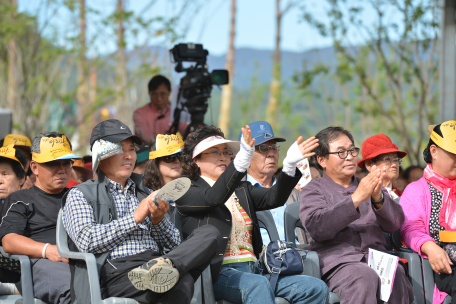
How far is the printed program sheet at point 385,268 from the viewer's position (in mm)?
2949

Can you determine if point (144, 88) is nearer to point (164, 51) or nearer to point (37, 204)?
point (164, 51)

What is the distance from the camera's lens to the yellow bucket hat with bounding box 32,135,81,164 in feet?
11.2

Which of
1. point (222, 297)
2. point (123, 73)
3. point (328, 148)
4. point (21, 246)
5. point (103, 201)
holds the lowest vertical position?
point (222, 297)

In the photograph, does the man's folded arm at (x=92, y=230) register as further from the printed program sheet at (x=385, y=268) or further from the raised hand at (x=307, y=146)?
the printed program sheet at (x=385, y=268)

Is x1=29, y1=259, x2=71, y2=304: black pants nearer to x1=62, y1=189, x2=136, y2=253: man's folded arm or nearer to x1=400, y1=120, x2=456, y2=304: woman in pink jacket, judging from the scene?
x1=62, y1=189, x2=136, y2=253: man's folded arm

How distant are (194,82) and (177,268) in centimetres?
363

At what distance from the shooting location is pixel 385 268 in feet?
9.86

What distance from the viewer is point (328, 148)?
3.36 m

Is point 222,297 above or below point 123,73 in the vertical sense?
below

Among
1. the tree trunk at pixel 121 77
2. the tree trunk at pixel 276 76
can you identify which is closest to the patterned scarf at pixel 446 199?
the tree trunk at pixel 121 77

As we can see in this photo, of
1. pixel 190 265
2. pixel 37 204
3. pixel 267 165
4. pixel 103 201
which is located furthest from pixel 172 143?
pixel 190 265

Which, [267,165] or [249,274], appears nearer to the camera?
[249,274]

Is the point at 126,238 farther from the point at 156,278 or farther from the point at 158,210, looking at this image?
the point at 156,278

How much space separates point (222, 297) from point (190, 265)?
1.57ft
